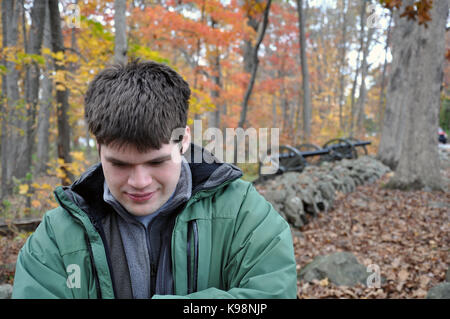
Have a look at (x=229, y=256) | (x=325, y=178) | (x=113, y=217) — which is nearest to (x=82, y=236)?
(x=113, y=217)

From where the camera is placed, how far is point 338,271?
12.4 ft

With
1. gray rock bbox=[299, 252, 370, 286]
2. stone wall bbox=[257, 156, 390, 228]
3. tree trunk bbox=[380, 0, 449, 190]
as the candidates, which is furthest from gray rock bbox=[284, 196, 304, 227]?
tree trunk bbox=[380, 0, 449, 190]

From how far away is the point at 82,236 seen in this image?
4.72 ft

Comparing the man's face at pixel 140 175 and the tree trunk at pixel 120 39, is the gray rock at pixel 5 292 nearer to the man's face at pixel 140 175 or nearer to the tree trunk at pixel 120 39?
the man's face at pixel 140 175

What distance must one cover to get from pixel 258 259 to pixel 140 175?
1.94 feet

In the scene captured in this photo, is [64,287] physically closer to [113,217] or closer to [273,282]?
[113,217]

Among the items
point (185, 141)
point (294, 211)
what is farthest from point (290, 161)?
point (185, 141)

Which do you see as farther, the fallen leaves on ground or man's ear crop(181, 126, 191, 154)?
the fallen leaves on ground

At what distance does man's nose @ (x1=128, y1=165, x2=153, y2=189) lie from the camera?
137 centimetres

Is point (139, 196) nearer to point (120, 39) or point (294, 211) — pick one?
point (120, 39)

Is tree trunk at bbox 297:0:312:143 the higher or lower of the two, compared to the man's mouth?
higher

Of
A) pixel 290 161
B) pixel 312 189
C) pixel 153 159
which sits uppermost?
pixel 153 159

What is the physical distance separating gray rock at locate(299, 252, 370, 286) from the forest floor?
103 mm

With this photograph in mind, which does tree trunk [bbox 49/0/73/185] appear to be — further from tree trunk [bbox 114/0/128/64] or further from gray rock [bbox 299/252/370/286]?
gray rock [bbox 299/252/370/286]
